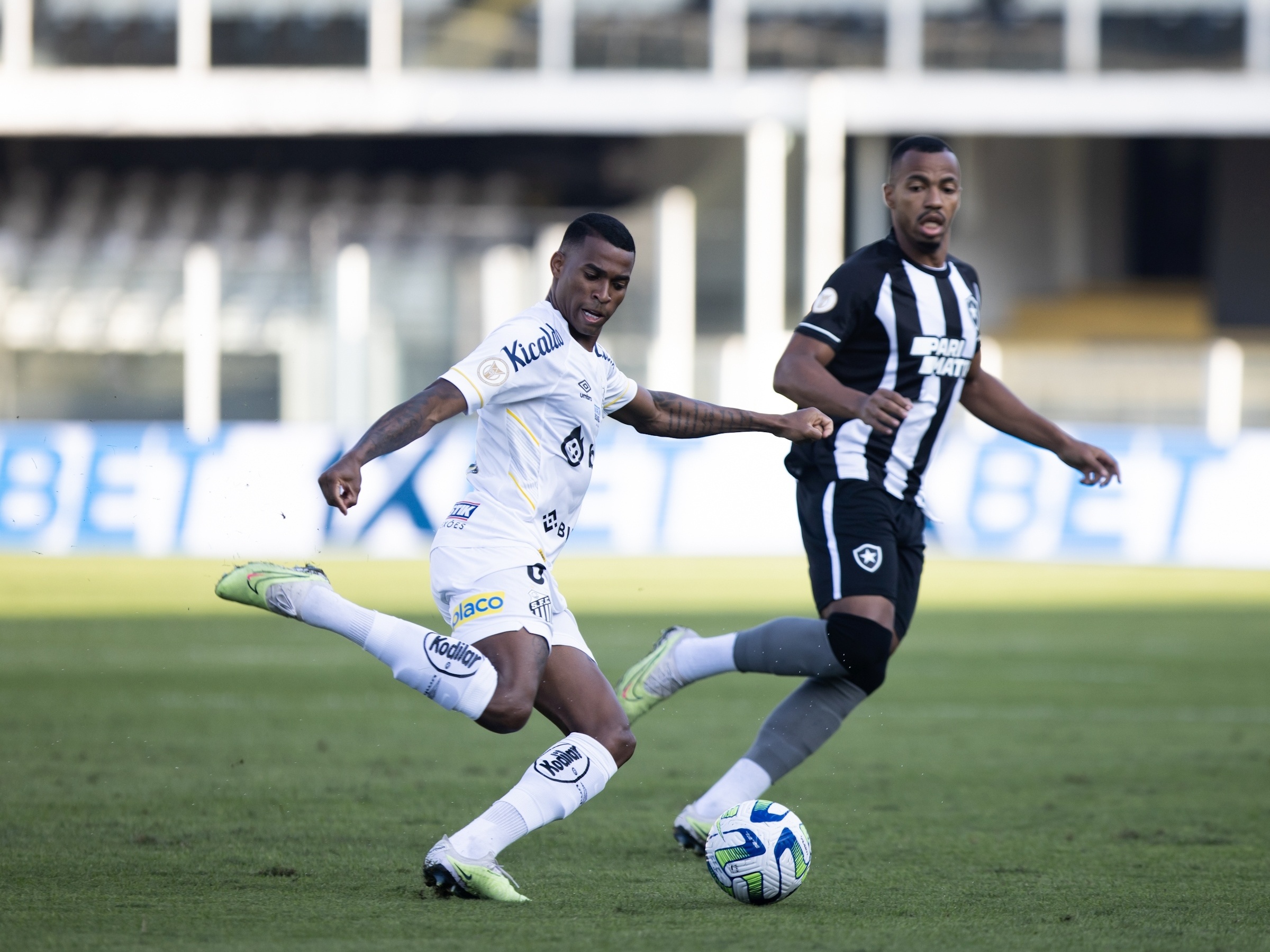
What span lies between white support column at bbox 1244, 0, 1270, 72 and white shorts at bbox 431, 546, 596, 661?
22791 millimetres

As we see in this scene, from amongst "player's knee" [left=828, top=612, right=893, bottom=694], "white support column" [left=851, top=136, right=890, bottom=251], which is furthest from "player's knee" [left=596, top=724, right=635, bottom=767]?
"white support column" [left=851, top=136, right=890, bottom=251]

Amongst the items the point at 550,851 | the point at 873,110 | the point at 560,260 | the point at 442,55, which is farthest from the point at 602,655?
the point at 442,55

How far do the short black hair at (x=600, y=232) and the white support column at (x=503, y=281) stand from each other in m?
20.4

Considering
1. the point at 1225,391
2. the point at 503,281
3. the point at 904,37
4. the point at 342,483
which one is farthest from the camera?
the point at 503,281

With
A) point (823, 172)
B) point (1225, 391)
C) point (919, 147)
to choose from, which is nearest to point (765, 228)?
point (823, 172)

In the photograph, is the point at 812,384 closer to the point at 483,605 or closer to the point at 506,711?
the point at 483,605

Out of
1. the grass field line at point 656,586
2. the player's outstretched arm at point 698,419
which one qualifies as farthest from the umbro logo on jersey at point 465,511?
the grass field line at point 656,586

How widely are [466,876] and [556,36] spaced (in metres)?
21.6

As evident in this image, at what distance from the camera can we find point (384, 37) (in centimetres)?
2492

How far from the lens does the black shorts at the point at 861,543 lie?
18.0ft

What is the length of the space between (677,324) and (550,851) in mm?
21835

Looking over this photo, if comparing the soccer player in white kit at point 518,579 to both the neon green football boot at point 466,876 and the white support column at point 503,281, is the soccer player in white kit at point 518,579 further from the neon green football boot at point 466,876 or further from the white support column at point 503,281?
the white support column at point 503,281

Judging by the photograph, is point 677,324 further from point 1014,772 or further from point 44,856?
point 44,856

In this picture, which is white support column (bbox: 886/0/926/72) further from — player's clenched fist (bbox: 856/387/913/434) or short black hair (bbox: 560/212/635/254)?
short black hair (bbox: 560/212/635/254)
